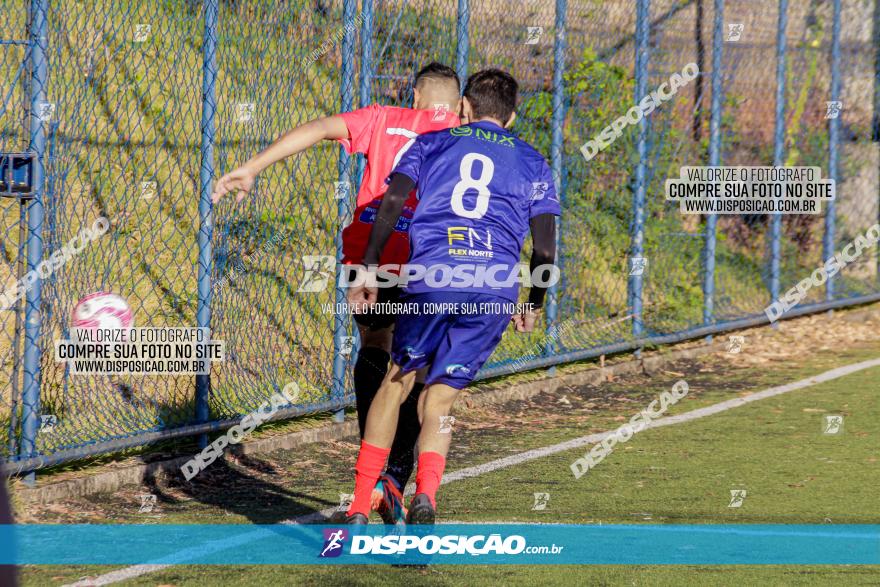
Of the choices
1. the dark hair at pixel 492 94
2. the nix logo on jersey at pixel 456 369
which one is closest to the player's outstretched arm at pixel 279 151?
the dark hair at pixel 492 94

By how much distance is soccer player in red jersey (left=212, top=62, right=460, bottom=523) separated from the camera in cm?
572

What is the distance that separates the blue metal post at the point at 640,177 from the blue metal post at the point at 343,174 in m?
3.50

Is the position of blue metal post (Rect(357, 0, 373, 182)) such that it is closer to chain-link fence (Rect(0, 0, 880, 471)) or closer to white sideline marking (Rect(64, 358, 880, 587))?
chain-link fence (Rect(0, 0, 880, 471))

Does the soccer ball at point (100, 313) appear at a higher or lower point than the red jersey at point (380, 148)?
lower

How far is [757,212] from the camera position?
42.3 ft

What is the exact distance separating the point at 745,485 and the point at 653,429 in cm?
175

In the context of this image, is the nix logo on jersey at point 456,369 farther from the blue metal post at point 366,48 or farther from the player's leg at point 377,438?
the blue metal post at point 366,48

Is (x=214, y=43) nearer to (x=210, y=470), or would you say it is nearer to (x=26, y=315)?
(x=26, y=315)

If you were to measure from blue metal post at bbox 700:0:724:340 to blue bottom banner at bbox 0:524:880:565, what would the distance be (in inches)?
248

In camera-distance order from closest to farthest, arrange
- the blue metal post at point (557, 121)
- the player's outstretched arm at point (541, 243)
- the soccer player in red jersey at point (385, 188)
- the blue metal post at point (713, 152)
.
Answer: the player's outstretched arm at point (541, 243), the soccer player in red jersey at point (385, 188), the blue metal post at point (557, 121), the blue metal post at point (713, 152)

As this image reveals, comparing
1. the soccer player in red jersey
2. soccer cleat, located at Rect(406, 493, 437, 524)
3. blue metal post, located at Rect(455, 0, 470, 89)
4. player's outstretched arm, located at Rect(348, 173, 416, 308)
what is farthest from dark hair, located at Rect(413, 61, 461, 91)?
blue metal post, located at Rect(455, 0, 470, 89)

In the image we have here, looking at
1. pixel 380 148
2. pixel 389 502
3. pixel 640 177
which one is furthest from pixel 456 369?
pixel 640 177

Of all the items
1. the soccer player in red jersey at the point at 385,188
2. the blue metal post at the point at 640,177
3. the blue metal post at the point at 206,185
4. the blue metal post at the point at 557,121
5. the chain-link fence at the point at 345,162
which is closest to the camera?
the soccer player in red jersey at the point at 385,188

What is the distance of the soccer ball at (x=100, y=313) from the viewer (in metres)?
7.00
